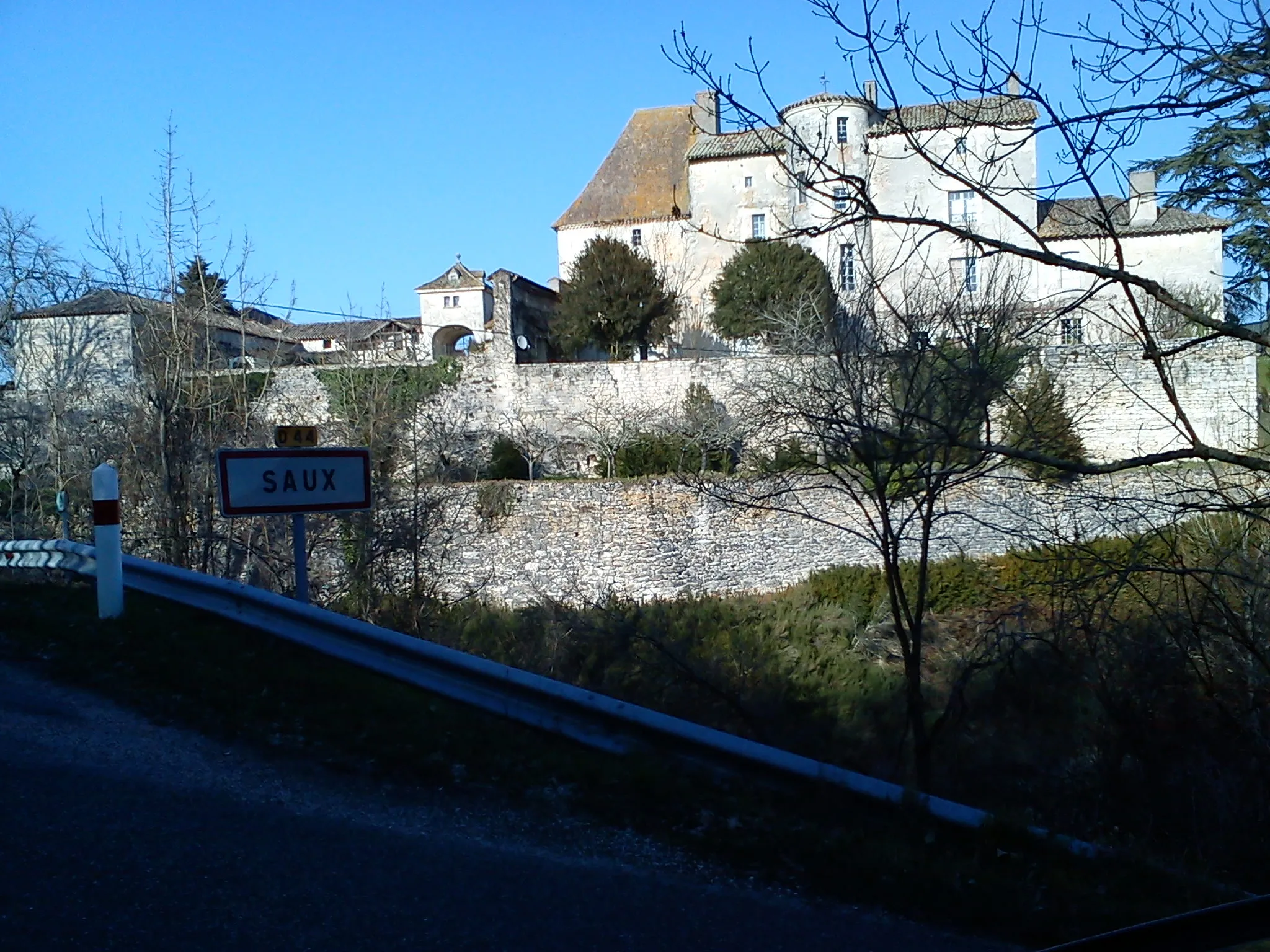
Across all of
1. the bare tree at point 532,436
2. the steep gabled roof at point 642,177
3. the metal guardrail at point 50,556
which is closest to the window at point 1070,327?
the metal guardrail at point 50,556

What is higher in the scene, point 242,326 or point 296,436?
point 242,326

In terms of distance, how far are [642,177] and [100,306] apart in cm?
3009

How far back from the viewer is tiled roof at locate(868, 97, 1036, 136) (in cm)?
557

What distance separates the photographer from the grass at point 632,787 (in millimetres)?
3984

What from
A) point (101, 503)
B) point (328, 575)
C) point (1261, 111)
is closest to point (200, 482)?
point (328, 575)

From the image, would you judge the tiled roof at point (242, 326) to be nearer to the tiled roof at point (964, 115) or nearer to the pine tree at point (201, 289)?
the pine tree at point (201, 289)

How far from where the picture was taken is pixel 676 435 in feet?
93.0

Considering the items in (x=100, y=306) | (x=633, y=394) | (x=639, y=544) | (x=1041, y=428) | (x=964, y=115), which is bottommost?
(x=639, y=544)

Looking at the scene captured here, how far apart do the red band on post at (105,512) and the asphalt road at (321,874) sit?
1.69 meters

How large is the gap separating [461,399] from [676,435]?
22.1 feet

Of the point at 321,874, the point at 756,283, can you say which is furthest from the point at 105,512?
the point at 756,283

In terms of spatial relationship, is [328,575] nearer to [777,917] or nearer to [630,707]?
[630,707]

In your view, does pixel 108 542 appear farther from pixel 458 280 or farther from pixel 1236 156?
pixel 458 280

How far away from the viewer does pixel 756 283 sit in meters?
34.5
